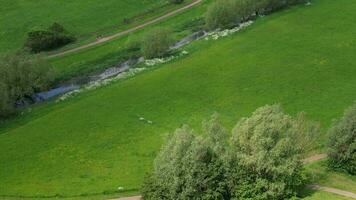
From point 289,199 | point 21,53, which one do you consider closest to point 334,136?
point 289,199

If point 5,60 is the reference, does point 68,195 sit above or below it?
below

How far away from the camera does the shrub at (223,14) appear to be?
109 metres

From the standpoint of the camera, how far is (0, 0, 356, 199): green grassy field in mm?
66812

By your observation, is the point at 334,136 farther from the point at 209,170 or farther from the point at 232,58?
the point at 232,58

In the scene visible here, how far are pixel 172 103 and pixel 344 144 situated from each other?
93.7ft

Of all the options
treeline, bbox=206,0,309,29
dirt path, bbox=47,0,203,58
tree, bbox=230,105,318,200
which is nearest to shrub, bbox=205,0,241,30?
treeline, bbox=206,0,309,29

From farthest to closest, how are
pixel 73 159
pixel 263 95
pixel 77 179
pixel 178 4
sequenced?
pixel 178 4, pixel 263 95, pixel 73 159, pixel 77 179

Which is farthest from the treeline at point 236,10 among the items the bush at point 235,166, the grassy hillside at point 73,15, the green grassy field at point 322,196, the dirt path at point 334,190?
the green grassy field at point 322,196

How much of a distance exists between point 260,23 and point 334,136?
48.6 m

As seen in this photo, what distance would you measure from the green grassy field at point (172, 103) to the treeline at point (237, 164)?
443cm

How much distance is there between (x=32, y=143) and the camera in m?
74.8

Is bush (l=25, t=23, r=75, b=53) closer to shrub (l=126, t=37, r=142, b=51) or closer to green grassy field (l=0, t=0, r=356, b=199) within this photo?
shrub (l=126, t=37, r=142, b=51)

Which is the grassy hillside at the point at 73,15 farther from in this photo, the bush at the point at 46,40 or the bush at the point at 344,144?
the bush at the point at 344,144

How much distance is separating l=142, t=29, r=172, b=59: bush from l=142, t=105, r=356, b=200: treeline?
156 feet
